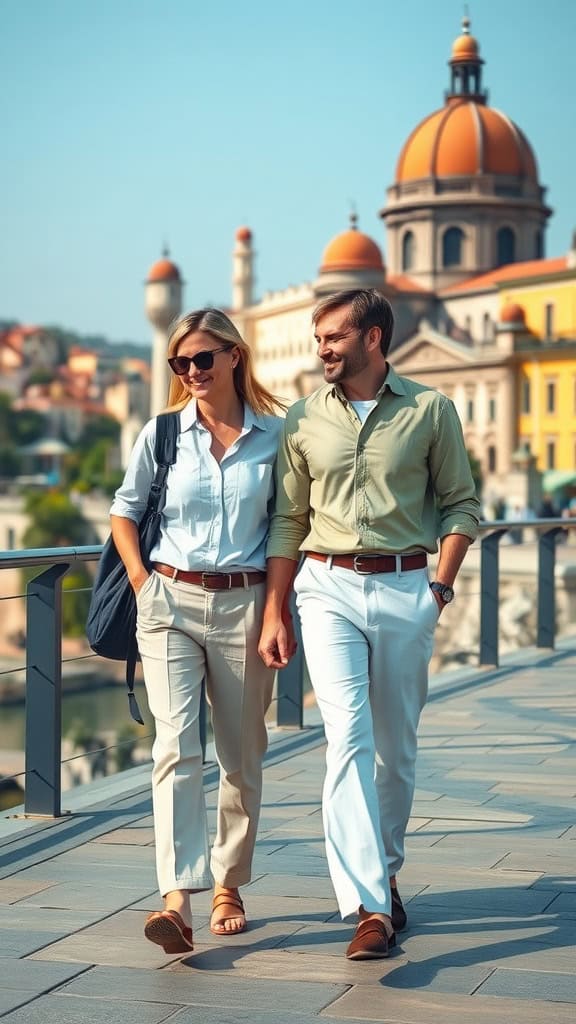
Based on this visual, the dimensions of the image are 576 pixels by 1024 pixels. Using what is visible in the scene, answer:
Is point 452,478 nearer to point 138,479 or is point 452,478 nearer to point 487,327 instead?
point 138,479

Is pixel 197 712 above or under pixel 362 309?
under

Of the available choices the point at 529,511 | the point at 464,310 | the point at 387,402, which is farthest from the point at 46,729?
the point at 464,310

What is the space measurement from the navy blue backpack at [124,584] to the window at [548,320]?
75.5 m

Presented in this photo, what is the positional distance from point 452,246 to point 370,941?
286 feet

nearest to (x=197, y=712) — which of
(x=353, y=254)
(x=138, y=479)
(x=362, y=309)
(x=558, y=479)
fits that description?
(x=138, y=479)

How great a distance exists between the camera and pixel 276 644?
13.6 ft

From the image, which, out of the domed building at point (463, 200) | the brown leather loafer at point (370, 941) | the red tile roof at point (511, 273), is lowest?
the brown leather loafer at point (370, 941)

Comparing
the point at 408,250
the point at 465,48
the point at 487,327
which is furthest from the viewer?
the point at 465,48

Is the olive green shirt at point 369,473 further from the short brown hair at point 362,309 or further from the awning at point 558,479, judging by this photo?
the awning at point 558,479

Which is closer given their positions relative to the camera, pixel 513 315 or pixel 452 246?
pixel 513 315

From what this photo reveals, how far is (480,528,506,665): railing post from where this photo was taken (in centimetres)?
1074

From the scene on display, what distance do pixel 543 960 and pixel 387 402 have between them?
1.36 m

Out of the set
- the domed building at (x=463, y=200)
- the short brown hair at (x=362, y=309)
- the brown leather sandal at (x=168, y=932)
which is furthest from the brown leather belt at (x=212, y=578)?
the domed building at (x=463, y=200)

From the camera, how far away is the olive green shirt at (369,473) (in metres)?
4.16
